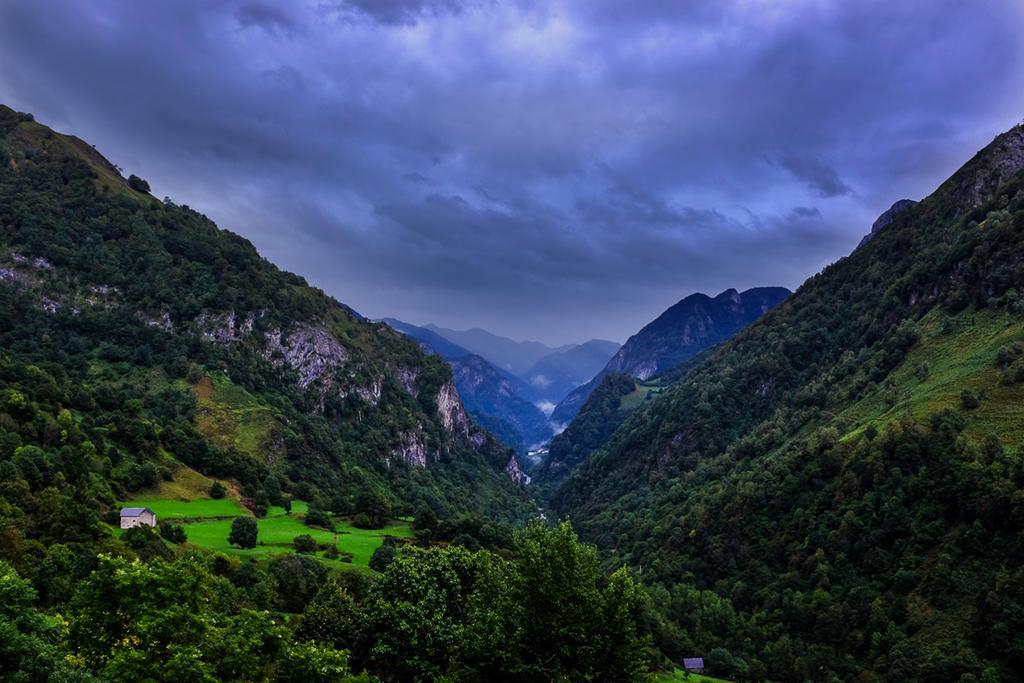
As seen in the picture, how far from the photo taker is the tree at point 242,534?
85.6 m

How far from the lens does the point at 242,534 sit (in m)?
85.9

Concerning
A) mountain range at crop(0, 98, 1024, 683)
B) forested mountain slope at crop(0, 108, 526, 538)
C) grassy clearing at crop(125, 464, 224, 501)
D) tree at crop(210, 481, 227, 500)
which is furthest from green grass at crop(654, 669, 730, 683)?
tree at crop(210, 481, 227, 500)

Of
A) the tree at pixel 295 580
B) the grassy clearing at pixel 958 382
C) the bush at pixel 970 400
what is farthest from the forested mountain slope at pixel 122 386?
the bush at pixel 970 400

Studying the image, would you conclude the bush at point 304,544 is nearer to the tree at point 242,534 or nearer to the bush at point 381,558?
the tree at point 242,534

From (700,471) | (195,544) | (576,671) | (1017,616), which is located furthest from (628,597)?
(700,471)

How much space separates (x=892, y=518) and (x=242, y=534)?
324ft

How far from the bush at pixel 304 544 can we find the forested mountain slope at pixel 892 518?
57278mm

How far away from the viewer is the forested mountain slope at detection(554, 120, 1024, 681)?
77.6 m

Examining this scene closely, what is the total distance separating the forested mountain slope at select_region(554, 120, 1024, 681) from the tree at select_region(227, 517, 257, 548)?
65.5 metres

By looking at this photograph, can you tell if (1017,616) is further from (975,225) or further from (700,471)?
(975,225)

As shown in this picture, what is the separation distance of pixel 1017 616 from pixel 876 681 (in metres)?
18.1

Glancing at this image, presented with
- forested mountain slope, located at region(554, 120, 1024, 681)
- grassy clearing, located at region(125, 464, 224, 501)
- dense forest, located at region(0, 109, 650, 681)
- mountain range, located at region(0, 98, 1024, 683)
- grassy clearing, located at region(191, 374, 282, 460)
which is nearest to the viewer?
dense forest, located at region(0, 109, 650, 681)

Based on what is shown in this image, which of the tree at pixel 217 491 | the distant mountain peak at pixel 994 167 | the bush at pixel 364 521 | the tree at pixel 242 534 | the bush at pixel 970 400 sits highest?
the distant mountain peak at pixel 994 167

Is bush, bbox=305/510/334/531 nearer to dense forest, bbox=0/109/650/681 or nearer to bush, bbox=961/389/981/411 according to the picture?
dense forest, bbox=0/109/650/681
